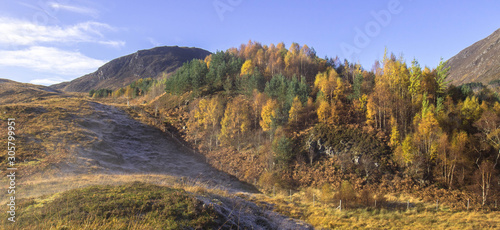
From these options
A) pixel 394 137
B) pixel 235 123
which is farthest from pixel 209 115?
pixel 394 137

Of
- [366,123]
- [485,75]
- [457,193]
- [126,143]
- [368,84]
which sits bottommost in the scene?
[457,193]

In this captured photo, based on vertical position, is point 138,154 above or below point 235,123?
below

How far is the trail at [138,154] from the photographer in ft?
104

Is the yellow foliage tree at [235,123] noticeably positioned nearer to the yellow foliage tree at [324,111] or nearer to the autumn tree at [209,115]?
the autumn tree at [209,115]

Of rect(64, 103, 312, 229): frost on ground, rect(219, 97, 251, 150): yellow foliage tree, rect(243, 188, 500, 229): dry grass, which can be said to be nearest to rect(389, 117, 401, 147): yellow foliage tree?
rect(243, 188, 500, 229): dry grass

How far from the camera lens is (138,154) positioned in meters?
39.2

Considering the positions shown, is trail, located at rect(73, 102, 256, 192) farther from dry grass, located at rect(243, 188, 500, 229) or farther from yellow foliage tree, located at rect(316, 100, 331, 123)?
yellow foliage tree, located at rect(316, 100, 331, 123)

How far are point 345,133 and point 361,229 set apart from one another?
24.5 metres

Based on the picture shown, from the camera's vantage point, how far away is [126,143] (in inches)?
1663

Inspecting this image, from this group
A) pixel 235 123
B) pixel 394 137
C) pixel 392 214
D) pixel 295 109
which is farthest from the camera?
pixel 235 123

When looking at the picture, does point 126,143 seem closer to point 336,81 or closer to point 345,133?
point 345,133

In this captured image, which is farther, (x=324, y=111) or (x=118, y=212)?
(x=324, y=111)

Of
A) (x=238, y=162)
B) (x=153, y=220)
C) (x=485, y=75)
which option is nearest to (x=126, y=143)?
(x=238, y=162)

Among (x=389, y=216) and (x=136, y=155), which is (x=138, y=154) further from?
(x=389, y=216)
